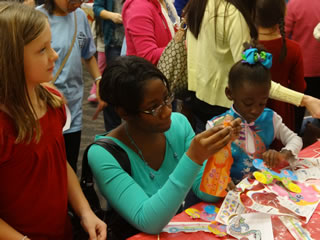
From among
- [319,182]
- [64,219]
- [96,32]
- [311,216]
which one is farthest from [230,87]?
[96,32]

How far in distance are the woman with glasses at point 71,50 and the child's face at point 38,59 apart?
899 mm

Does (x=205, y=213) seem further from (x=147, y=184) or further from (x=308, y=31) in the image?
(x=308, y=31)

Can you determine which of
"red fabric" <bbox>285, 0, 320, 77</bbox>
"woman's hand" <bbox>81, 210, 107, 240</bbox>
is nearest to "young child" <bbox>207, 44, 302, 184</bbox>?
"woman's hand" <bbox>81, 210, 107, 240</bbox>

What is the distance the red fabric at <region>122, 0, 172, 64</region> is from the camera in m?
2.27

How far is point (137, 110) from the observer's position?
1436mm

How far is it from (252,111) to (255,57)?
260mm

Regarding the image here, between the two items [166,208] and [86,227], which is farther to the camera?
[86,227]

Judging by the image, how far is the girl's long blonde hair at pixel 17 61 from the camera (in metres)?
1.13

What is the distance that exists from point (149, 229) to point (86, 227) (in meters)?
0.26

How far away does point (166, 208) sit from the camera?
49.6 inches

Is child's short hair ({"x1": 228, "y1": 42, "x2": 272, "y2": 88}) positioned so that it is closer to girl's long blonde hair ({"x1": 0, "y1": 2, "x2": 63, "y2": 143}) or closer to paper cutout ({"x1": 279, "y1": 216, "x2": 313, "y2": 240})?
paper cutout ({"x1": 279, "y1": 216, "x2": 313, "y2": 240})

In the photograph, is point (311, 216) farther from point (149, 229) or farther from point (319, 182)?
point (149, 229)

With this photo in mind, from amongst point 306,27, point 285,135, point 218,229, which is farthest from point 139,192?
point 306,27

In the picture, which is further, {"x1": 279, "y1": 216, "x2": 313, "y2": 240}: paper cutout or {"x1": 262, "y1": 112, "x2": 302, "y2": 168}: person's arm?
{"x1": 262, "y1": 112, "x2": 302, "y2": 168}: person's arm
